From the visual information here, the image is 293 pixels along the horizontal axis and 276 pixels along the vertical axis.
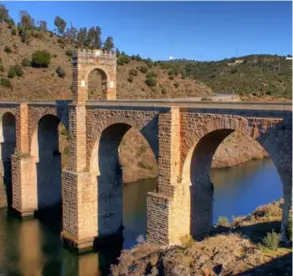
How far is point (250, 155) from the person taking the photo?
35.4 m

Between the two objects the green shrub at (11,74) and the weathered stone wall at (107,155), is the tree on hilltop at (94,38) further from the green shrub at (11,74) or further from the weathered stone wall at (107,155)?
→ the weathered stone wall at (107,155)

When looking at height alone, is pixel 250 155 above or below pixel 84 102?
below

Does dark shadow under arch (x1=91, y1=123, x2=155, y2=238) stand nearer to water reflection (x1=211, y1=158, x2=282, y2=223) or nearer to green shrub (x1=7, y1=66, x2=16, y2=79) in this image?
water reflection (x1=211, y1=158, x2=282, y2=223)

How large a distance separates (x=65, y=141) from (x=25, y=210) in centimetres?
825

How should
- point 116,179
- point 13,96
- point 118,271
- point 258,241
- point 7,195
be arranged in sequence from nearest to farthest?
1. point 258,241
2. point 118,271
3. point 116,179
4. point 7,195
5. point 13,96

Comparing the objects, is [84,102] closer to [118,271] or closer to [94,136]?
[94,136]

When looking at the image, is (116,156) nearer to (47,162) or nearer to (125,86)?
(47,162)

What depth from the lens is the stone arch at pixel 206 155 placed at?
9.56 metres

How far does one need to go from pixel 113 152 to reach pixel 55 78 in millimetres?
25760

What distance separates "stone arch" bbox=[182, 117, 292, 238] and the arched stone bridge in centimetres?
2

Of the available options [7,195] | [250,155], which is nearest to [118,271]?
[7,195]

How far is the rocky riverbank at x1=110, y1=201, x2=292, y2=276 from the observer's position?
8805mm

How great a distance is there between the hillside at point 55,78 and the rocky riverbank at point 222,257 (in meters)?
26.5

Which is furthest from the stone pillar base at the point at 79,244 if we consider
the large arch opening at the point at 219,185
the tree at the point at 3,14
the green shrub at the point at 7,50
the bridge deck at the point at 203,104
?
the tree at the point at 3,14
